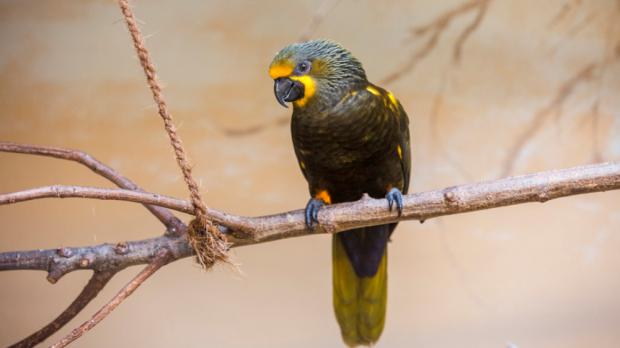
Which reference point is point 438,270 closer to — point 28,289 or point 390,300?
point 390,300

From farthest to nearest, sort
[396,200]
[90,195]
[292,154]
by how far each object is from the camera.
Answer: [292,154] → [396,200] → [90,195]

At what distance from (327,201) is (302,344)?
2.03ft

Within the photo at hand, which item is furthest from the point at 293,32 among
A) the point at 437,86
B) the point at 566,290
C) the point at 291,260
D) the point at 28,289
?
the point at 566,290

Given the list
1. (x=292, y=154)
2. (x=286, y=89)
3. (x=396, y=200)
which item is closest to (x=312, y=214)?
(x=396, y=200)

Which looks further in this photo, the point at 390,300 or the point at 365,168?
the point at 390,300

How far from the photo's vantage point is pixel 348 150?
166cm

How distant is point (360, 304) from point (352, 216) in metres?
0.42

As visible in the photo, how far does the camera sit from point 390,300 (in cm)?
221

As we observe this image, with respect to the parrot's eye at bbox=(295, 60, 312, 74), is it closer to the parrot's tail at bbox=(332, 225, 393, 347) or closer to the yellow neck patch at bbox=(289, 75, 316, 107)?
the yellow neck patch at bbox=(289, 75, 316, 107)

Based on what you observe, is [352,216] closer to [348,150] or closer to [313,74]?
[348,150]

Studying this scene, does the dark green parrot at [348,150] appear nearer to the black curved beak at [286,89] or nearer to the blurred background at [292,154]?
the black curved beak at [286,89]

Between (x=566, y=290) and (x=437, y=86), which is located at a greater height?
(x=437, y=86)

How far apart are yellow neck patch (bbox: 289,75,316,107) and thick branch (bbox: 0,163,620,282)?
0.96 ft

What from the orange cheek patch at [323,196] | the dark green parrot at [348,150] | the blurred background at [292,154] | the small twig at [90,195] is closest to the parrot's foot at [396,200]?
the dark green parrot at [348,150]
